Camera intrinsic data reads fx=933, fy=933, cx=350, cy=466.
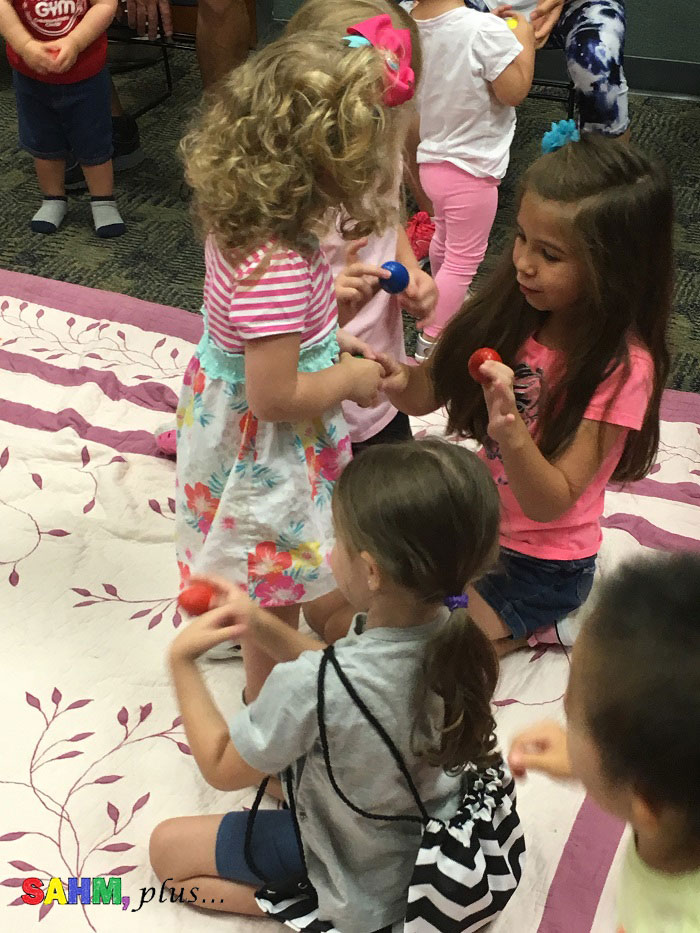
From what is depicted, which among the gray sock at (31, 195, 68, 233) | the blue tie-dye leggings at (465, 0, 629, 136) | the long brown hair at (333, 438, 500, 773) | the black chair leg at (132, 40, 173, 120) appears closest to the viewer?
the long brown hair at (333, 438, 500, 773)

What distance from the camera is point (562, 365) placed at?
1.20 m

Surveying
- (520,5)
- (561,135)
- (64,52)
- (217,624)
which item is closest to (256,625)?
(217,624)

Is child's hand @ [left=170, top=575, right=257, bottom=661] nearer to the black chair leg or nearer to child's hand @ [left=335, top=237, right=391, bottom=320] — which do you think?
child's hand @ [left=335, top=237, right=391, bottom=320]

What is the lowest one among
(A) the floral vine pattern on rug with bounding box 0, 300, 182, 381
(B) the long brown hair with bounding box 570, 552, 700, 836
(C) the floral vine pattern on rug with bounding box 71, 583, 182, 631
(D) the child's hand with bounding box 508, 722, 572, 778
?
(C) the floral vine pattern on rug with bounding box 71, 583, 182, 631

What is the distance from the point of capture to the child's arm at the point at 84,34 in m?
2.14

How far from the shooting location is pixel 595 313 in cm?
112

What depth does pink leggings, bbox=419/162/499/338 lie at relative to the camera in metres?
2.01

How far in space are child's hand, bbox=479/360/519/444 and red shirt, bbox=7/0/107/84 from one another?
1.63m

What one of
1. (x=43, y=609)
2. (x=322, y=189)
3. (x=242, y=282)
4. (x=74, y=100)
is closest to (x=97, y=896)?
(x=43, y=609)

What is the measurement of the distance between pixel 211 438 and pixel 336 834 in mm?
467

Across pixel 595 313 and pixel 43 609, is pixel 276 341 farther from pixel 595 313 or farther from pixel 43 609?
pixel 43 609

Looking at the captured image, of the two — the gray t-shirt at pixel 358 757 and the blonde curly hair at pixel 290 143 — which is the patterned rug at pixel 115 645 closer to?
the gray t-shirt at pixel 358 757

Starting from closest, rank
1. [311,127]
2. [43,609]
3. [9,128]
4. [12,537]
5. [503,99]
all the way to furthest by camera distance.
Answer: [311,127]
[43,609]
[12,537]
[503,99]
[9,128]

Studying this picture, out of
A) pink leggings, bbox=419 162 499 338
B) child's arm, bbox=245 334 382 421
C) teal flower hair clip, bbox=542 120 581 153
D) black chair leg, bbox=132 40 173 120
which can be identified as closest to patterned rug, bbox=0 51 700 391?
black chair leg, bbox=132 40 173 120
